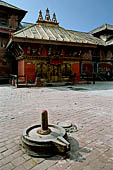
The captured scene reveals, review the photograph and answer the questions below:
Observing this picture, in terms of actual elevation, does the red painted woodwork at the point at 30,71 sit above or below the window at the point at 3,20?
below

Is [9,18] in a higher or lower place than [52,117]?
higher

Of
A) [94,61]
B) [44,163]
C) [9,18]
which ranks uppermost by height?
[9,18]

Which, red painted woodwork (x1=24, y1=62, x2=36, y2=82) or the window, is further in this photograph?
the window

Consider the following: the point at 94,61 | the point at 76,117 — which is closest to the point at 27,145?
the point at 76,117

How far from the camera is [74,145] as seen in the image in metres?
2.59

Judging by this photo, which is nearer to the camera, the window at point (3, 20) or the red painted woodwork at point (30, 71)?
the red painted woodwork at point (30, 71)

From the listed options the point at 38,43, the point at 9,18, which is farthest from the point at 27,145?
the point at 9,18

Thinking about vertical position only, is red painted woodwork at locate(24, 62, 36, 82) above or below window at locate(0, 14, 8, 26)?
below

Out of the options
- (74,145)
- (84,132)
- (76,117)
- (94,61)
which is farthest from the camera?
(94,61)

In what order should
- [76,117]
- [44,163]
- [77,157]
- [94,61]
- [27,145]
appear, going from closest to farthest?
A: [44,163], [77,157], [27,145], [76,117], [94,61]

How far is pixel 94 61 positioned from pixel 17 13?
54.4 ft

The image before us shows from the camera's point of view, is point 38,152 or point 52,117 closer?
point 38,152

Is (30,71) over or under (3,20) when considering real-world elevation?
under

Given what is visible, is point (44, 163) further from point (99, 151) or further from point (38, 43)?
point (38, 43)
